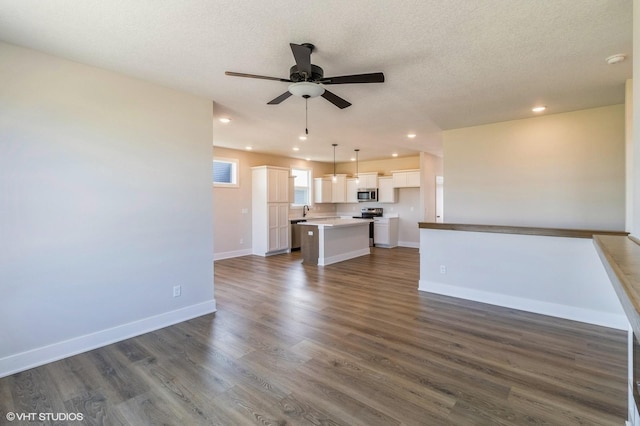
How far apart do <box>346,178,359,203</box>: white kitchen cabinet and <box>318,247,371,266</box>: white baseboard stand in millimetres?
2171

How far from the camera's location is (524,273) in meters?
3.70

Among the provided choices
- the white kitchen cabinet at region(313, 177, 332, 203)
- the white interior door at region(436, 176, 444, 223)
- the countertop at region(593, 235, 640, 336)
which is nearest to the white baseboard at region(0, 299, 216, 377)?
the countertop at region(593, 235, 640, 336)

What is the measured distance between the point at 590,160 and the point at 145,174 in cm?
551

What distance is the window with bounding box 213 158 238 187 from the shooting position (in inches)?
275

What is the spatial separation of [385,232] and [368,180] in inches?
66.9

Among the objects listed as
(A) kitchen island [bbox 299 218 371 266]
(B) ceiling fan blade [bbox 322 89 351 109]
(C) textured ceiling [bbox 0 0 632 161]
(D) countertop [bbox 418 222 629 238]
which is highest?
(C) textured ceiling [bbox 0 0 632 161]

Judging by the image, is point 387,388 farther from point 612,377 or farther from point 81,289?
point 81,289

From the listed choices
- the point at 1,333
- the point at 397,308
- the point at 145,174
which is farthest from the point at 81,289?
the point at 397,308

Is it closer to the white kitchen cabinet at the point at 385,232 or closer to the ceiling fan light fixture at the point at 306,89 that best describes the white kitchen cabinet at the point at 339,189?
the white kitchen cabinet at the point at 385,232

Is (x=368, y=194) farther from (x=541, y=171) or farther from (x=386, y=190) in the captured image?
(x=541, y=171)

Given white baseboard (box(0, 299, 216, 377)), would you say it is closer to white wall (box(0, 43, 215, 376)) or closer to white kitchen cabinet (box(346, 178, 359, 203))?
white wall (box(0, 43, 215, 376))

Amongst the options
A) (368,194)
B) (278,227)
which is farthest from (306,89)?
(368,194)

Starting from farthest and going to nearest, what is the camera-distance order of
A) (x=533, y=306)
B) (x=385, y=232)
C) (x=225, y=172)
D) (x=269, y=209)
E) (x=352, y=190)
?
(x=352, y=190) < (x=385, y=232) < (x=269, y=209) < (x=225, y=172) < (x=533, y=306)

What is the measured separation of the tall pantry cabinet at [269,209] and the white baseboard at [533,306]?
4.10 meters
